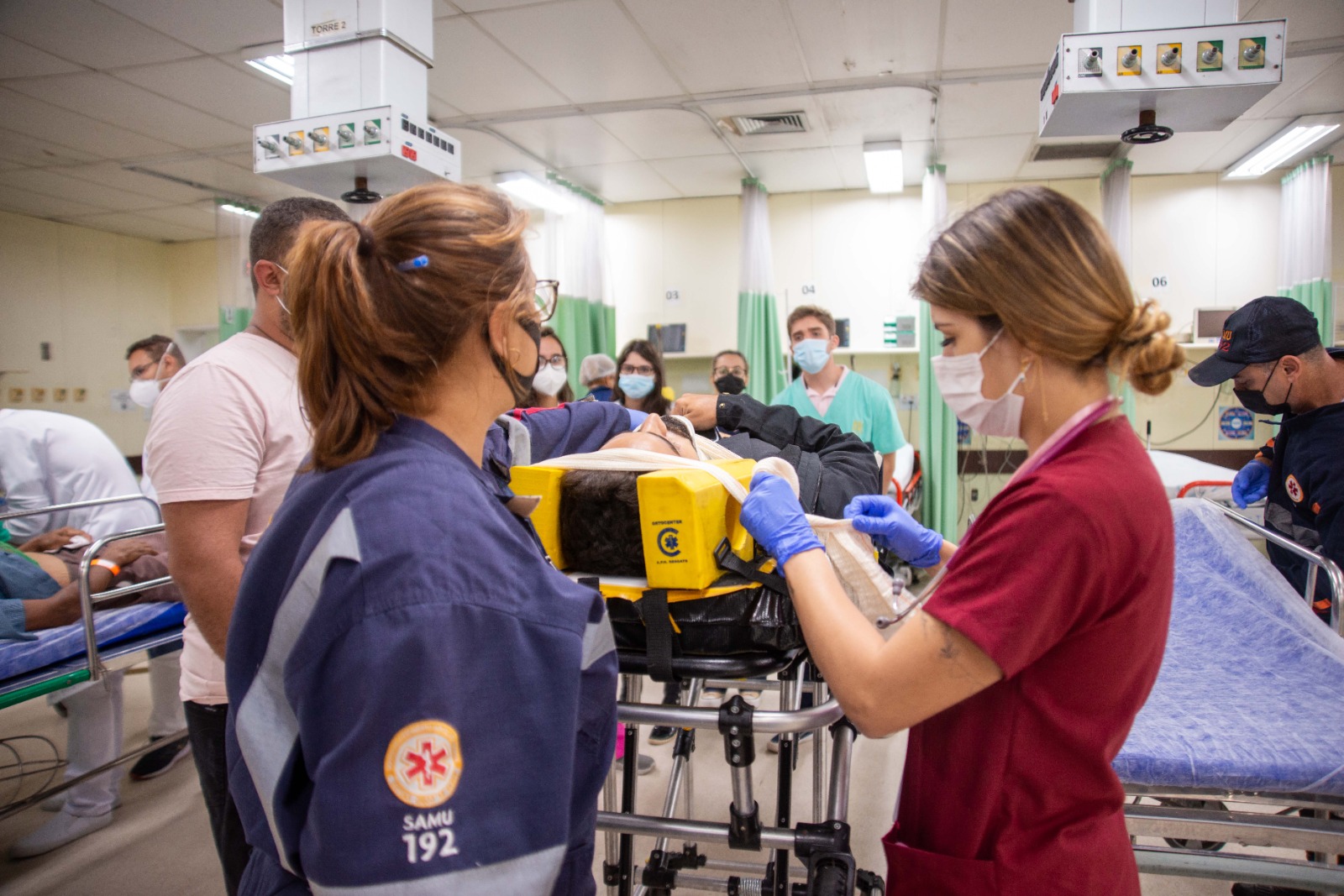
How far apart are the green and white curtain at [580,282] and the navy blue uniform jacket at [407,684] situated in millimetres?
4990

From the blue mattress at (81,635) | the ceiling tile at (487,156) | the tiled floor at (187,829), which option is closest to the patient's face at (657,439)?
the tiled floor at (187,829)

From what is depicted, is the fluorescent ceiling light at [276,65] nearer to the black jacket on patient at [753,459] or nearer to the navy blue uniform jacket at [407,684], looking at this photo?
the black jacket on patient at [753,459]

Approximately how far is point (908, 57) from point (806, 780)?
3.34m

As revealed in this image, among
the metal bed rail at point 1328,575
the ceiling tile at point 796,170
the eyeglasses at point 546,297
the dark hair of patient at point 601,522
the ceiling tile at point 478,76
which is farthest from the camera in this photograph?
the ceiling tile at point 796,170

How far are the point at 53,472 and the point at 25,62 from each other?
2267mm

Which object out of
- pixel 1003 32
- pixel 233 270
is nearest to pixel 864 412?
pixel 1003 32

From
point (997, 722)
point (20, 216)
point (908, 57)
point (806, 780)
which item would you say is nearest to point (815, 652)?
point (997, 722)

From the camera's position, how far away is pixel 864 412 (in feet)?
11.9

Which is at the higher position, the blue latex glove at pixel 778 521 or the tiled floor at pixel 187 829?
the blue latex glove at pixel 778 521

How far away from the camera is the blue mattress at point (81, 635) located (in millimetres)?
2016

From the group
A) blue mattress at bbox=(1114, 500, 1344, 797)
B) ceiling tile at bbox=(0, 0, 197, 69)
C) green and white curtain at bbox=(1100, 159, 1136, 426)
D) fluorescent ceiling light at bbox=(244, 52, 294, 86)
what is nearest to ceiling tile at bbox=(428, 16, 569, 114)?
fluorescent ceiling light at bbox=(244, 52, 294, 86)

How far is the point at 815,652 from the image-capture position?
94cm

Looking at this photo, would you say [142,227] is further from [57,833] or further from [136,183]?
[57,833]

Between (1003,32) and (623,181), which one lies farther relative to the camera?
(623,181)
